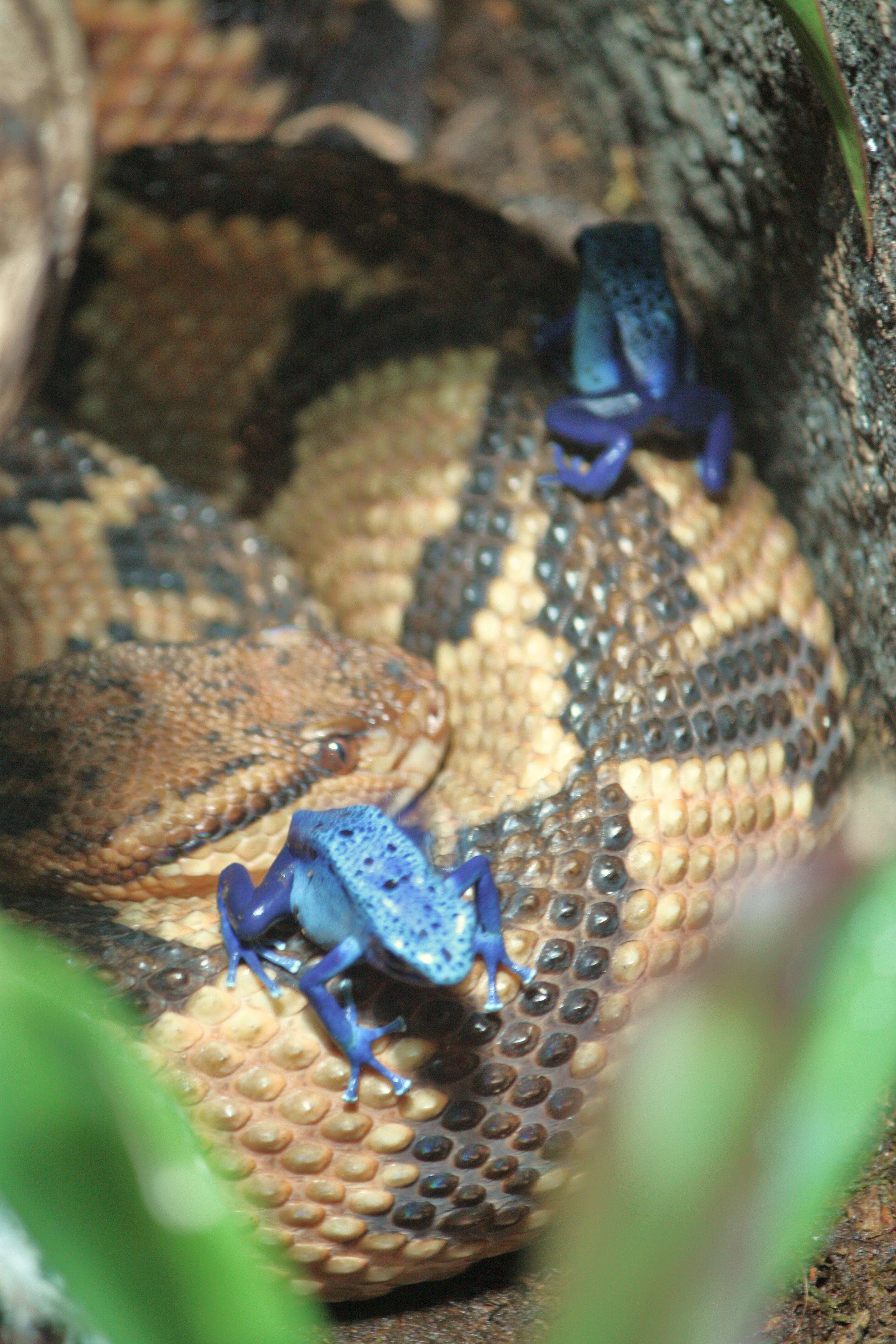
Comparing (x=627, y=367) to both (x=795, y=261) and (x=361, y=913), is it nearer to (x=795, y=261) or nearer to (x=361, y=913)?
(x=795, y=261)

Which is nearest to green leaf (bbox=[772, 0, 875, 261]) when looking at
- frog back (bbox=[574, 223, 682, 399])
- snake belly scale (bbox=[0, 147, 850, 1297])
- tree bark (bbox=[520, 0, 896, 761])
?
tree bark (bbox=[520, 0, 896, 761])

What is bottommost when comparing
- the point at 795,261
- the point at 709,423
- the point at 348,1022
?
the point at 348,1022

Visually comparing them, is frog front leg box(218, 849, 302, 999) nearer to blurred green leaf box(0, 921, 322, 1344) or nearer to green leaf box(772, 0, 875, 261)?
blurred green leaf box(0, 921, 322, 1344)

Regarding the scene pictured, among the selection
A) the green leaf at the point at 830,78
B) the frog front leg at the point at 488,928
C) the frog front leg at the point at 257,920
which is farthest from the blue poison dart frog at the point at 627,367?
the frog front leg at the point at 257,920

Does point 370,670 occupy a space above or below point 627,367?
below

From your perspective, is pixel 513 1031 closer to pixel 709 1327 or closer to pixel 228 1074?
pixel 228 1074

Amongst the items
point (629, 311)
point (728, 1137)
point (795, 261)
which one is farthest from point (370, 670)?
point (728, 1137)
